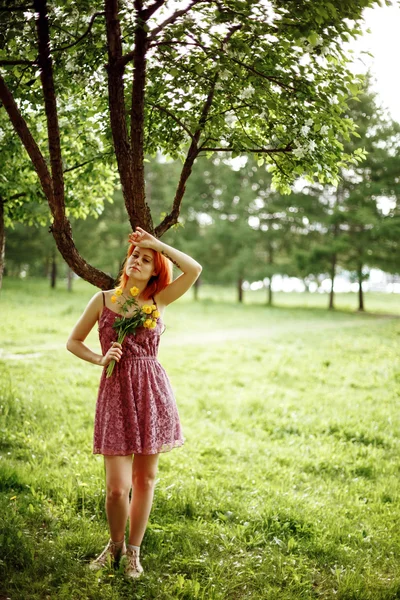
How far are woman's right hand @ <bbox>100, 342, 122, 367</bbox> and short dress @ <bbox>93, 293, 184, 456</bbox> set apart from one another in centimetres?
13

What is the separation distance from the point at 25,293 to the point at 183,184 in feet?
77.7

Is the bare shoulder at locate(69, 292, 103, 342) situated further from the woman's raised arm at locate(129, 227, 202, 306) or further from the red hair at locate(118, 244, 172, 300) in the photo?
the woman's raised arm at locate(129, 227, 202, 306)

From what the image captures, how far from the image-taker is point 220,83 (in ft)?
13.5

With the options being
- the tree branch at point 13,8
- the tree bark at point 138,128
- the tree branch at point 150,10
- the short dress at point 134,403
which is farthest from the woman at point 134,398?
the tree branch at point 13,8

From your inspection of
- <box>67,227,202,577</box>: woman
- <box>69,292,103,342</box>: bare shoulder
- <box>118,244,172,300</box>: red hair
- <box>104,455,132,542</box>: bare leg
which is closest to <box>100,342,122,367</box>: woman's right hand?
<box>67,227,202,577</box>: woman

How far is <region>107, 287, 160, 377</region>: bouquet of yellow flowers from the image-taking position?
11.9ft

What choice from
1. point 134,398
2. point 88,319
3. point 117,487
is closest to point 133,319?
point 88,319

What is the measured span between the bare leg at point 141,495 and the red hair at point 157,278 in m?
1.17

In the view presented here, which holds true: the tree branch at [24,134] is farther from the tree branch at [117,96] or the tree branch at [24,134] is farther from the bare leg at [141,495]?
the bare leg at [141,495]

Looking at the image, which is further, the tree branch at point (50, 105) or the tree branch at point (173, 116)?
the tree branch at point (173, 116)

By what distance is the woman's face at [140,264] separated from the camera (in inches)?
149

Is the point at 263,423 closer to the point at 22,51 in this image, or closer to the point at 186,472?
the point at 186,472

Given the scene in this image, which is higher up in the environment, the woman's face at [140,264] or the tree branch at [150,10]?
the tree branch at [150,10]

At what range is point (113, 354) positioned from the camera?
3.54 meters
